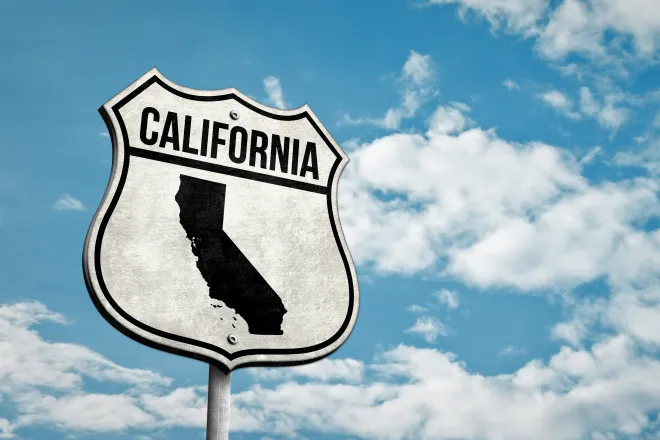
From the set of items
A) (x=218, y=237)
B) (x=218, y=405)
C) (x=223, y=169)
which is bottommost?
(x=218, y=405)

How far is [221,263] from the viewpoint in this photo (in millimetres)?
5145

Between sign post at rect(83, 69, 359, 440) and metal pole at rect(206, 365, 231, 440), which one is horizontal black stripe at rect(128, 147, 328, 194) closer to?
sign post at rect(83, 69, 359, 440)

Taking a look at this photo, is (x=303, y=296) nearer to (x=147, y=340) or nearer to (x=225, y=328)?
(x=225, y=328)

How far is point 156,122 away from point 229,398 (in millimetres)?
1808

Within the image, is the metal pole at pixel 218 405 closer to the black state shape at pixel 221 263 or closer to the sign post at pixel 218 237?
the sign post at pixel 218 237

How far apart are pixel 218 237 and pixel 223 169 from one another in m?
0.48

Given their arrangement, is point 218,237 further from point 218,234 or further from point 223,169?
point 223,169

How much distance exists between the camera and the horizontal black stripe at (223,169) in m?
5.14

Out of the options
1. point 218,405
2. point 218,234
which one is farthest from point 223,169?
point 218,405

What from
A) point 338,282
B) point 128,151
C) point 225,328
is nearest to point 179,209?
point 128,151

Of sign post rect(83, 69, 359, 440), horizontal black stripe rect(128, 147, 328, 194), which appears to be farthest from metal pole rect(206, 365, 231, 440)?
horizontal black stripe rect(128, 147, 328, 194)

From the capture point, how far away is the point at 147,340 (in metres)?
4.80

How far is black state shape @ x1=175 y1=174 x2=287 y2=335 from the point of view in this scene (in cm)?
510

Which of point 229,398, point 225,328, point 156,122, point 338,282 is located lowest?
point 229,398
